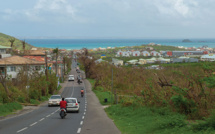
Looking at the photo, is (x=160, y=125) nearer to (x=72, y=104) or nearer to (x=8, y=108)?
(x=72, y=104)

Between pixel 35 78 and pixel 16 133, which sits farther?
pixel 35 78

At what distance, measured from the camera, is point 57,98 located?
41.3 metres

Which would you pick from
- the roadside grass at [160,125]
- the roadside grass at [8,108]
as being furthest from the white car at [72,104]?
the roadside grass at [160,125]

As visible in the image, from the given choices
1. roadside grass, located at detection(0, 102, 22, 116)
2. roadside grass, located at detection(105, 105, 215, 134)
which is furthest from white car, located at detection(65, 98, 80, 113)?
roadside grass, located at detection(105, 105, 215, 134)

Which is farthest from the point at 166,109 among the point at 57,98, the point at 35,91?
the point at 35,91

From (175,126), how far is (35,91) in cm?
3400

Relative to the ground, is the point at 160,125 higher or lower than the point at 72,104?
higher

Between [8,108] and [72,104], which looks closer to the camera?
[72,104]

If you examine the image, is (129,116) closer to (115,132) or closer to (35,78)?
(115,132)

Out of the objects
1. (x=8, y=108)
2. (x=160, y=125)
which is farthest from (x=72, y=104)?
(x=160, y=125)

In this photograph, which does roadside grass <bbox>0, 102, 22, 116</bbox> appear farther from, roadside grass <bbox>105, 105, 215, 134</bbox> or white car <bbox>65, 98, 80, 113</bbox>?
roadside grass <bbox>105, 105, 215, 134</bbox>

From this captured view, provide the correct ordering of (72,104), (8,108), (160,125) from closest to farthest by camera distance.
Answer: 1. (160,125)
2. (72,104)
3. (8,108)

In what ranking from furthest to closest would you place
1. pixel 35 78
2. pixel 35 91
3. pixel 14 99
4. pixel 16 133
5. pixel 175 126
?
pixel 35 78 → pixel 35 91 → pixel 14 99 → pixel 16 133 → pixel 175 126

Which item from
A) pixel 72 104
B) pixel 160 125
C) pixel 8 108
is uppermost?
pixel 160 125
